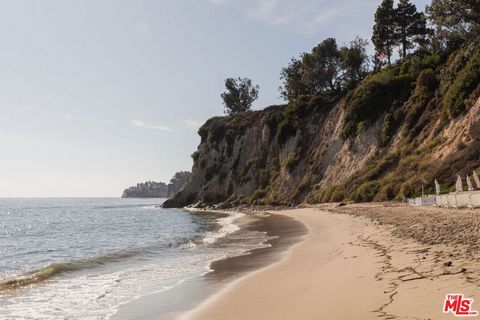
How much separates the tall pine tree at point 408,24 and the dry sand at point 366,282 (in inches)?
2422

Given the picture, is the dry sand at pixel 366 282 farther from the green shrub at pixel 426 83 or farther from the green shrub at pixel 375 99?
the green shrub at pixel 375 99

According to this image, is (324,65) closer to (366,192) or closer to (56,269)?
(366,192)

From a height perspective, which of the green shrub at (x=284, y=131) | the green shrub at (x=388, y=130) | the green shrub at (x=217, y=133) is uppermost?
the green shrub at (x=217, y=133)

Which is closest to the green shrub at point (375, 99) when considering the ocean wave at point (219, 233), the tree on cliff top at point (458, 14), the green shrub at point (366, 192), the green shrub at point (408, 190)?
the tree on cliff top at point (458, 14)

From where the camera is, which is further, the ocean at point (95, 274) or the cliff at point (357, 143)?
the cliff at point (357, 143)

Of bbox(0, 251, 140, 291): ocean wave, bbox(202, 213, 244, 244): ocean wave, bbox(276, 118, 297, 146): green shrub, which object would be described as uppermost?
bbox(276, 118, 297, 146): green shrub

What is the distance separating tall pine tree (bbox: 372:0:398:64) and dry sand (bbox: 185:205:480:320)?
61.8 meters

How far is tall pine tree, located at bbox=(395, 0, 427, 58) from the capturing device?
68.2 meters

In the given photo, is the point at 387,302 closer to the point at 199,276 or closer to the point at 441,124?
the point at 199,276

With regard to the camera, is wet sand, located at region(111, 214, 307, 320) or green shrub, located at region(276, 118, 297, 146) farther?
green shrub, located at region(276, 118, 297, 146)

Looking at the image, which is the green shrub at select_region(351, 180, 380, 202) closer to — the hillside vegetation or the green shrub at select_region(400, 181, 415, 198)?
the hillside vegetation

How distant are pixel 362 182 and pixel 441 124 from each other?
31.3 feet

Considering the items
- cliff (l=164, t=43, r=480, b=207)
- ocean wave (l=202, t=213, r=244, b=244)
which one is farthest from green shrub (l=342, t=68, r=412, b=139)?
ocean wave (l=202, t=213, r=244, b=244)

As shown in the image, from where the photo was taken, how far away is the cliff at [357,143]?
1515 inches
